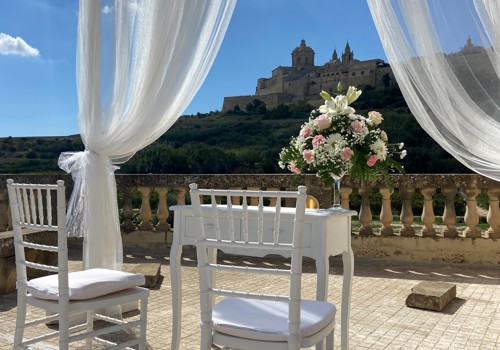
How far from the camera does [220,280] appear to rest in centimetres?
489

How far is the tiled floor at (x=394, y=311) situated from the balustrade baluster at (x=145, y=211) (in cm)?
97

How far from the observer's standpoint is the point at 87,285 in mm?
2486

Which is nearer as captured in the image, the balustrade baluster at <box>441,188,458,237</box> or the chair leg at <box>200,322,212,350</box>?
the chair leg at <box>200,322,212,350</box>

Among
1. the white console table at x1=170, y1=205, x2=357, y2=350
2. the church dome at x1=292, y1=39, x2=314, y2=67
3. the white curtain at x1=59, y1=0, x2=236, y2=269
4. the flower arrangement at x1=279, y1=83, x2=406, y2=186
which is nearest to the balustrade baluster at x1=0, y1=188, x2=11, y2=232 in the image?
the white curtain at x1=59, y1=0, x2=236, y2=269

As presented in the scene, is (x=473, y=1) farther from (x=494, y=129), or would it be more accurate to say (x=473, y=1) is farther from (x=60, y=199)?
(x=60, y=199)

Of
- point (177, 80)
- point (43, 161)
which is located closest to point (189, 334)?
point (177, 80)

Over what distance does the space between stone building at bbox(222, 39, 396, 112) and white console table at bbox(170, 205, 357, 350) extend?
48528 millimetres

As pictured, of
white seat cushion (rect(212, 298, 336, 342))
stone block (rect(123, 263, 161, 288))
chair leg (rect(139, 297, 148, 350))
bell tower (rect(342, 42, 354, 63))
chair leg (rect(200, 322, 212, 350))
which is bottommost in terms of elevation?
stone block (rect(123, 263, 161, 288))

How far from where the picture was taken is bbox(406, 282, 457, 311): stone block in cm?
380

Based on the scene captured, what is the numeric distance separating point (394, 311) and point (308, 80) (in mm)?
63951

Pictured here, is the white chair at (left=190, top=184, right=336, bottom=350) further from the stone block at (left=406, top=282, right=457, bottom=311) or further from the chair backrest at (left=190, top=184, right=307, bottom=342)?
the stone block at (left=406, top=282, right=457, bottom=311)

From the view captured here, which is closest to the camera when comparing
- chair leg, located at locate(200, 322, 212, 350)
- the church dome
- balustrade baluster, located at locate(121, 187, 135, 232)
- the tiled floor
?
chair leg, located at locate(200, 322, 212, 350)

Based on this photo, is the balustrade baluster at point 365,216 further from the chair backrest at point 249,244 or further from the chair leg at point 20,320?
the chair leg at point 20,320

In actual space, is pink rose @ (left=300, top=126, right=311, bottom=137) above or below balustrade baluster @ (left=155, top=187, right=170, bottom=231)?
above
